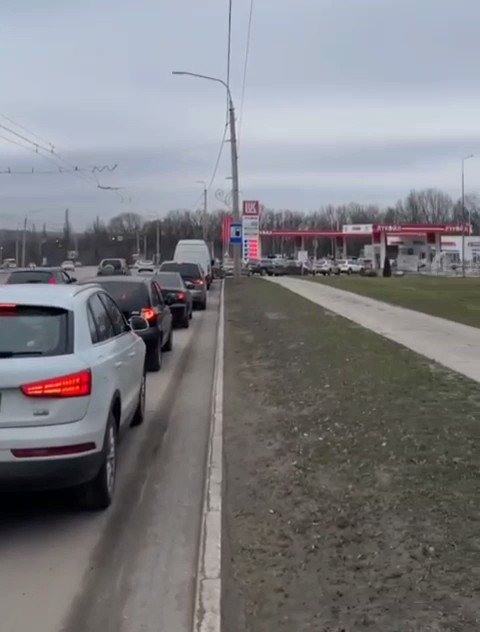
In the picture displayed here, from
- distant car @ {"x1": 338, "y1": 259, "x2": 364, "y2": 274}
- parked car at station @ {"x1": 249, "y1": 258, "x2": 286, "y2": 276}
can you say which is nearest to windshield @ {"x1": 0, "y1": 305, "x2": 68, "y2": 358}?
parked car at station @ {"x1": 249, "y1": 258, "x2": 286, "y2": 276}

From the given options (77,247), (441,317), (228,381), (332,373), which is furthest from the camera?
(77,247)

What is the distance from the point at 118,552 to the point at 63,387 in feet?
3.78

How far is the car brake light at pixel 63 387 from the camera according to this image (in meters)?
5.99

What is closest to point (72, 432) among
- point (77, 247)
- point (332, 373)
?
point (332, 373)

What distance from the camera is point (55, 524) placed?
649 centimetres

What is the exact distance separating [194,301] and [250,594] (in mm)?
26405

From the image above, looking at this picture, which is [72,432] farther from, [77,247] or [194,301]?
[77,247]

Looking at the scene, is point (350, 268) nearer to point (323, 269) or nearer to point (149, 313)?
point (323, 269)

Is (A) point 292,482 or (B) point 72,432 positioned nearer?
(B) point 72,432

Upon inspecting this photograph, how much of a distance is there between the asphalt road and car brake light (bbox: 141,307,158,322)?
5244 millimetres

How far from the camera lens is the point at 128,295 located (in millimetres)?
15141

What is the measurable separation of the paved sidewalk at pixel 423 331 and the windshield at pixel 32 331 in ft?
21.8

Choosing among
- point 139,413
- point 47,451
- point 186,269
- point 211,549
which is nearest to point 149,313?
point 139,413

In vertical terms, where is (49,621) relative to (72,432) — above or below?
below
